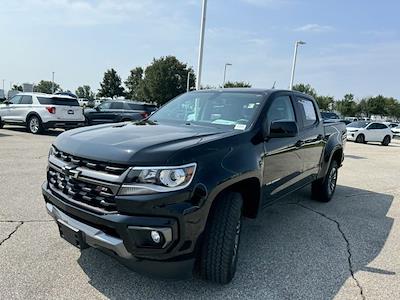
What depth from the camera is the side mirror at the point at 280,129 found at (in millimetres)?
3662

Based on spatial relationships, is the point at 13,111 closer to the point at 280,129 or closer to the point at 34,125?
the point at 34,125

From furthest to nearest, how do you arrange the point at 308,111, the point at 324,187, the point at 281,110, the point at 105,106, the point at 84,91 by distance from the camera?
the point at 84,91 → the point at 105,106 → the point at 324,187 → the point at 308,111 → the point at 281,110

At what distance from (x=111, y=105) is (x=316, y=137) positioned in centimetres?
1474

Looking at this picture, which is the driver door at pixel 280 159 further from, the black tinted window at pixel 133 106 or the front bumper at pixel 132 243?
the black tinted window at pixel 133 106

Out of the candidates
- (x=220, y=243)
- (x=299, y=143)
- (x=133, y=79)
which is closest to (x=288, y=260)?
(x=220, y=243)

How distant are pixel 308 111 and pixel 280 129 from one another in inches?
75.6

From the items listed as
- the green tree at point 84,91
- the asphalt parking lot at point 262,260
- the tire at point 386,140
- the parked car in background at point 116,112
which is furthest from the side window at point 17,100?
the green tree at point 84,91

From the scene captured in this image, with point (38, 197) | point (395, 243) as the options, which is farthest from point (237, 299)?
point (38, 197)

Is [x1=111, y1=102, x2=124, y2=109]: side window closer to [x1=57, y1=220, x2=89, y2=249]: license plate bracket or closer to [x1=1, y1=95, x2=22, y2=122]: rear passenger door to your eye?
[x1=1, y1=95, x2=22, y2=122]: rear passenger door

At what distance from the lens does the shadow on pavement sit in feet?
10.2

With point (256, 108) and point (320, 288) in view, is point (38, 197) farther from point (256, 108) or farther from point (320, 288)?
point (320, 288)

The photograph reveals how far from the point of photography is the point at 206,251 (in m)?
3.00

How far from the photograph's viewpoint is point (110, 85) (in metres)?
69.8

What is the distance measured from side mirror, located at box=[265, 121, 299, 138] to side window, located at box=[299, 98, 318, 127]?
4.69 ft
